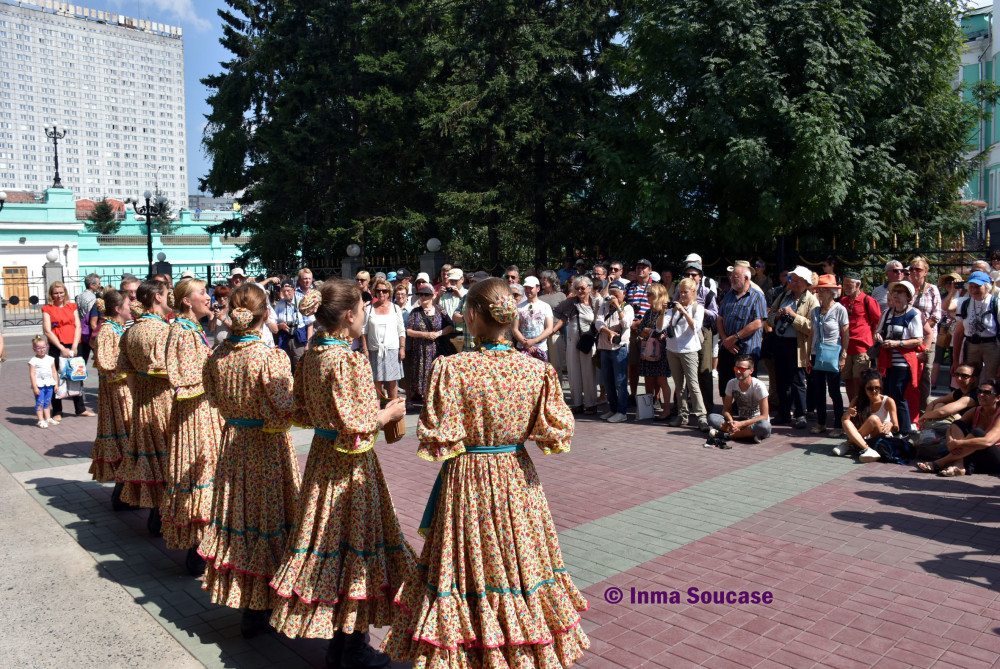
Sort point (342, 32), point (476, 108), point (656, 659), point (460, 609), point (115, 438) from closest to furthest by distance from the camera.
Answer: point (460, 609) → point (656, 659) → point (115, 438) → point (476, 108) → point (342, 32)

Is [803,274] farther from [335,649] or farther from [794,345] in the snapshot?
[335,649]

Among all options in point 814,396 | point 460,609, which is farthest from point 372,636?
point 814,396

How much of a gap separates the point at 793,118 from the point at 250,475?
12122mm

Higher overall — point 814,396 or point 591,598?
point 814,396

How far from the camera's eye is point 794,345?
Result: 9.52 m

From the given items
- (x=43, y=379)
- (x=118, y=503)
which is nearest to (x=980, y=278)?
(x=118, y=503)

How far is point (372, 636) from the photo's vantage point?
4449 millimetres

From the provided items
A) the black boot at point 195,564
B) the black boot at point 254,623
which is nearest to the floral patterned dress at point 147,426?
the black boot at point 195,564

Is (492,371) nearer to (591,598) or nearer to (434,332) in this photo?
(591,598)

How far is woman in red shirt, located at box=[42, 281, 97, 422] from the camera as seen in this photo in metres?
10.4

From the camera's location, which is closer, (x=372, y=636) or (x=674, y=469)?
(x=372, y=636)

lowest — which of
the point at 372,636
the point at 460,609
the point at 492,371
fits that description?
the point at 372,636

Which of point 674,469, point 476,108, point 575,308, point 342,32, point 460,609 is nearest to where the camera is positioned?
point 460,609

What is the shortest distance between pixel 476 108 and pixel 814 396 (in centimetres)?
1361
